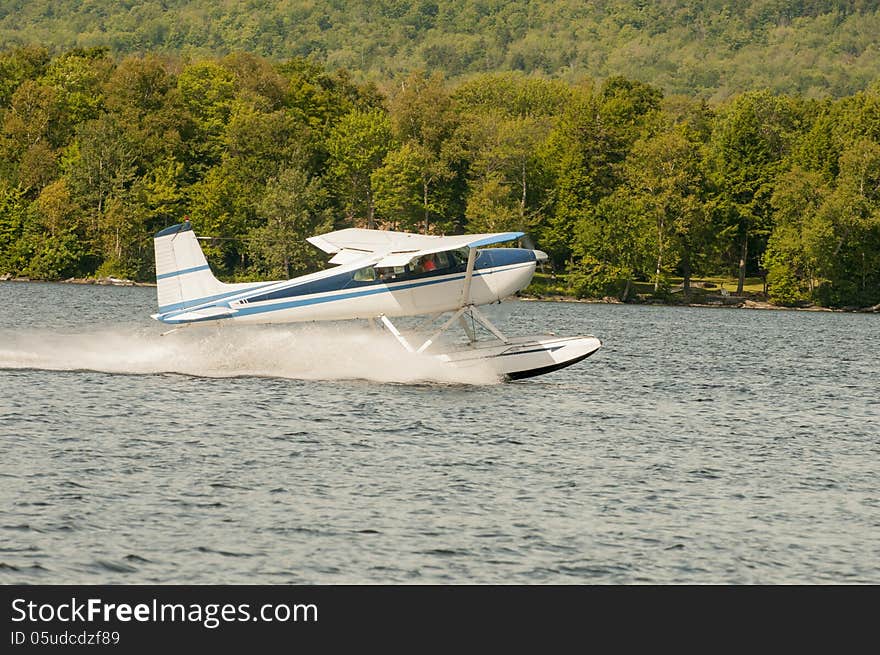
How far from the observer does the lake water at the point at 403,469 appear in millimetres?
12562

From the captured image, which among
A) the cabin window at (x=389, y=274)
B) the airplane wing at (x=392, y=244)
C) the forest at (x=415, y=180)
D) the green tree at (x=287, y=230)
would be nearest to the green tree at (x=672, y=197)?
the forest at (x=415, y=180)

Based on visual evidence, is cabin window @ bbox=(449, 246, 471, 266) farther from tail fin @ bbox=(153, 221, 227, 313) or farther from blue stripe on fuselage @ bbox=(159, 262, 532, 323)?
tail fin @ bbox=(153, 221, 227, 313)

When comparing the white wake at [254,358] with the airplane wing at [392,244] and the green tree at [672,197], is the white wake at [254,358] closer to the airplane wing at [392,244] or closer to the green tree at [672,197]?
the airplane wing at [392,244]

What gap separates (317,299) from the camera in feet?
78.3

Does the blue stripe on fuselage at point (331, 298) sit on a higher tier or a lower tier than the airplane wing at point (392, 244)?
lower

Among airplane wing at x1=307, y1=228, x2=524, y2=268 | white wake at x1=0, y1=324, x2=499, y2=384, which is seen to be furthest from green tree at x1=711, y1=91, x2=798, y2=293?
airplane wing at x1=307, y1=228, x2=524, y2=268

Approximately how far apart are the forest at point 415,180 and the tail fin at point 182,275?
49104 mm

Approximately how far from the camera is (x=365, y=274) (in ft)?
78.6

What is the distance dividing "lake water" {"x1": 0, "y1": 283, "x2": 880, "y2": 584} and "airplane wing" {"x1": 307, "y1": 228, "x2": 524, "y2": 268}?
223cm

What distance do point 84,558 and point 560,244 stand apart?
228 feet

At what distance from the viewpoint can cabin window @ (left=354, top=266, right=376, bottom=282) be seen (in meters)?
23.9

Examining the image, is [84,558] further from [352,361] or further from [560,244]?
[560,244]

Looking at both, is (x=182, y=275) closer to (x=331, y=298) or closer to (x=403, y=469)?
(x=331, y=298)

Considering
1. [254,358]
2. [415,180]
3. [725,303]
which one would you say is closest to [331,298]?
[254,358]
